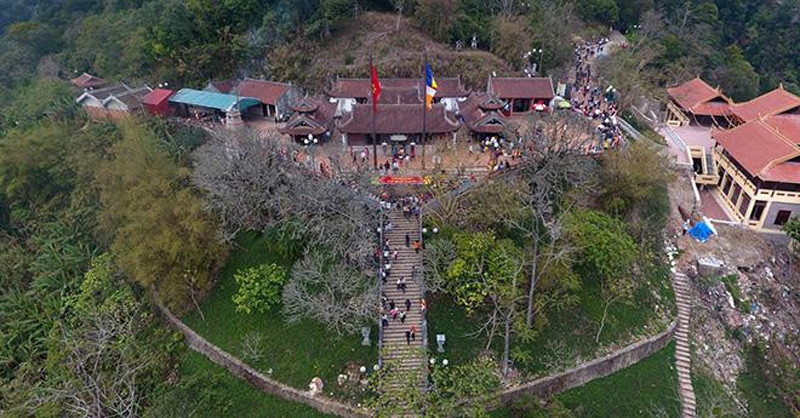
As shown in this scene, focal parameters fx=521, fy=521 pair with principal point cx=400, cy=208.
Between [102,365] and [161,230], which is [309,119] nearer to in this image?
[161,230]

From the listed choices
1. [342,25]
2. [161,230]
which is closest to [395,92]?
[342,25]

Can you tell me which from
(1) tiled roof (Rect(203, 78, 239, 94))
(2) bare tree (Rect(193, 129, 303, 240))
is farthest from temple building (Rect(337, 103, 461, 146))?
(1) tiled roof (Rect(203, 78, 239, 94))

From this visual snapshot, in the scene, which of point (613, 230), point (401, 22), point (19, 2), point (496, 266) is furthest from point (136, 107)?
point (19, 2)

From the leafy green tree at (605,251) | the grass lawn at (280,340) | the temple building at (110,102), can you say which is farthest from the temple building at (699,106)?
the temple building at (110,102)

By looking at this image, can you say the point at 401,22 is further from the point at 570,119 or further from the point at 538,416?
the point at 538,416

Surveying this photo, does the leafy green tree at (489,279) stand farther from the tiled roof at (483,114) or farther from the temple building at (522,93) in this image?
the temple building at (522,93)

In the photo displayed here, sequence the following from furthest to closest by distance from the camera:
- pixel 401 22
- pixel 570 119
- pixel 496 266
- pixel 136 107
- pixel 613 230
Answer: pixel 401 22, pixel 136 107, pixel 570 119, pixel 613 230, pixel 496 266
